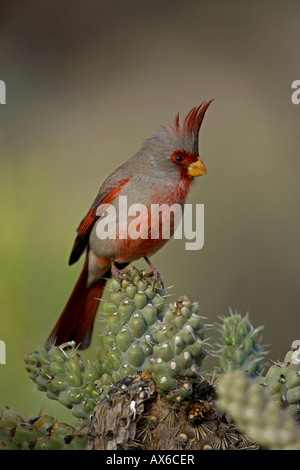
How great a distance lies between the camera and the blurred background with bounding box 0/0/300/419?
3.73m

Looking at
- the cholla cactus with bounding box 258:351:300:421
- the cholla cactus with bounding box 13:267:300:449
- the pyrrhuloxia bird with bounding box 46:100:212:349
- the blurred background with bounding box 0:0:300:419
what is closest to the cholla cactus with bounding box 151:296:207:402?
the cholla cactus with bounding box 13:267:300:449

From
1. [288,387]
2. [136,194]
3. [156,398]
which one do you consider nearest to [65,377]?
[156,398]

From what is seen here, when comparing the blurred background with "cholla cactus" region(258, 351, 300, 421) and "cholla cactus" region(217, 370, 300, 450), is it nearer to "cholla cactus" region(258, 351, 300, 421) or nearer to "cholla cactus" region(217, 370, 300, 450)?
"cholla cactus" region(258, 351, 300, 421)

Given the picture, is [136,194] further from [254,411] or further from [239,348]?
[254,411]

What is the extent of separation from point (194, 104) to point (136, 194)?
1476 millimetres

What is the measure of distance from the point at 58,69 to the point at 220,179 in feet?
4.10

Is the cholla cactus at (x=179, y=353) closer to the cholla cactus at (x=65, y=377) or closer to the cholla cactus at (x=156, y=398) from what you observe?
the cholla cactus at (x=156, y=398)

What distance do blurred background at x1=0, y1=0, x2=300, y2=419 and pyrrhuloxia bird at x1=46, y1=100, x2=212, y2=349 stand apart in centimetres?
85

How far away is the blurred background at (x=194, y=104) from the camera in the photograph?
12.2 feet

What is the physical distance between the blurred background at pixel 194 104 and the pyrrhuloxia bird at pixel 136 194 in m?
0.85

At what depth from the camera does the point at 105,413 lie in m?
1.30

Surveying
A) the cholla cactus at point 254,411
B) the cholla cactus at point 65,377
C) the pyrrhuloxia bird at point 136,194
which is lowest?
the cholla cactus at point 65,377

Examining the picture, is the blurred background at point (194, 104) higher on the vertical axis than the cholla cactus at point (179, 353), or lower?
higher

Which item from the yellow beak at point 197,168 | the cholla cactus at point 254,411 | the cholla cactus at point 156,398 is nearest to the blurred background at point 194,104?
the yellow beak at point 197,168
